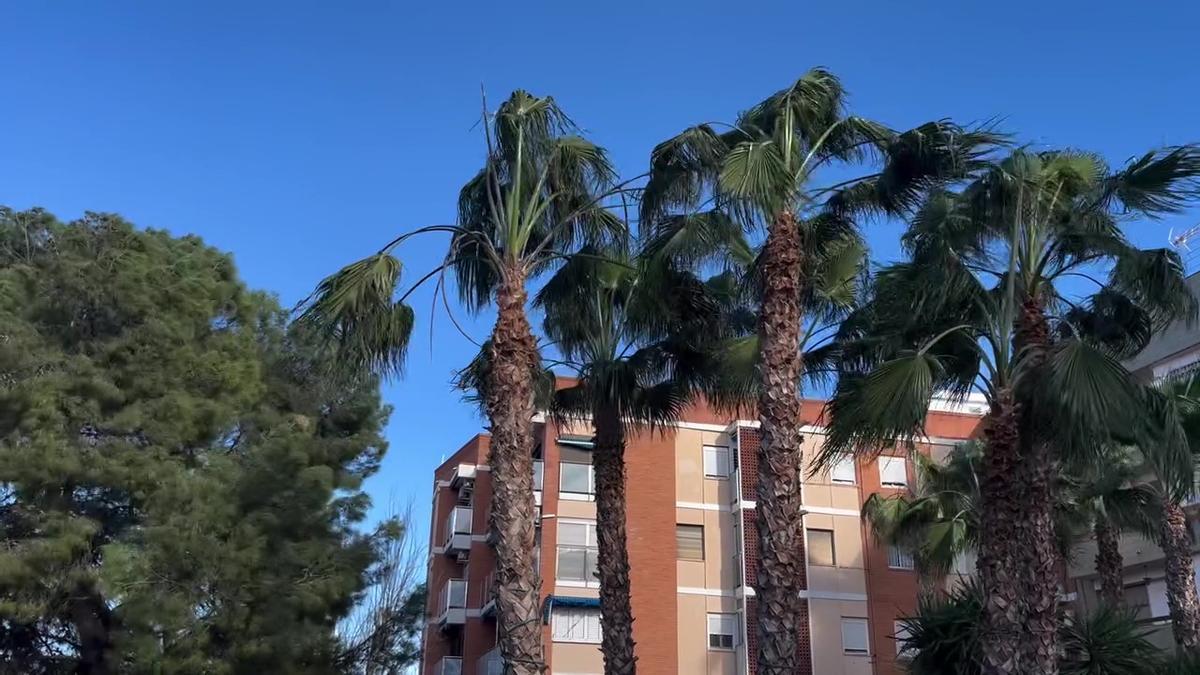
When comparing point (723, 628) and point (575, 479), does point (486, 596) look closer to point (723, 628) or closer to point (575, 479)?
point (575, 479)

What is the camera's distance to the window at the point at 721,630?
3238 cm

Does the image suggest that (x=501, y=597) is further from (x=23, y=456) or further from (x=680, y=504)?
(x=680, y=504)

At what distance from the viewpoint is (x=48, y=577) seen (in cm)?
1748

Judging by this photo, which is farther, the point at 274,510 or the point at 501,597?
the point at 274,510

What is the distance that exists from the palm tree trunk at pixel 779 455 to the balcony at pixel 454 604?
26114 millimetres

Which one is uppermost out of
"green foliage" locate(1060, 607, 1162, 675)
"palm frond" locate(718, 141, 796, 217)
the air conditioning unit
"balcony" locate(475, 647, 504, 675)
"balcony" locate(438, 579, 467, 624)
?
the air conditioning unit

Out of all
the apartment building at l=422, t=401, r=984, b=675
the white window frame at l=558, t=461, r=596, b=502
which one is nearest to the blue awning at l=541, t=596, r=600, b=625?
the apartment building at l=422, t=401, r=984, b=675

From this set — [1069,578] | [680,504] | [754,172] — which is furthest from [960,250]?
[1069,578]

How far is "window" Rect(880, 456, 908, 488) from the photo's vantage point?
116ft

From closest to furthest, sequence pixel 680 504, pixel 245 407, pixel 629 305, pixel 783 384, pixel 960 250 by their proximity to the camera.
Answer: pixel 783 384 → pixel 960 250 → pixel 629 305 → pixel 245 407 → pixel 680 504

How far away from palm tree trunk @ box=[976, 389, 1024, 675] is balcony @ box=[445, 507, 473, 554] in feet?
91.7

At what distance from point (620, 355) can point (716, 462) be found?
1882cm

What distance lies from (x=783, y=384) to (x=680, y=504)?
22042mm

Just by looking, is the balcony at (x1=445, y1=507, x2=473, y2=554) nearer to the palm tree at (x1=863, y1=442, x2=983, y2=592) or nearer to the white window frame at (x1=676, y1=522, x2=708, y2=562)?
the white window frame at (x1=676, y1=522, x2=708, y2=562)
